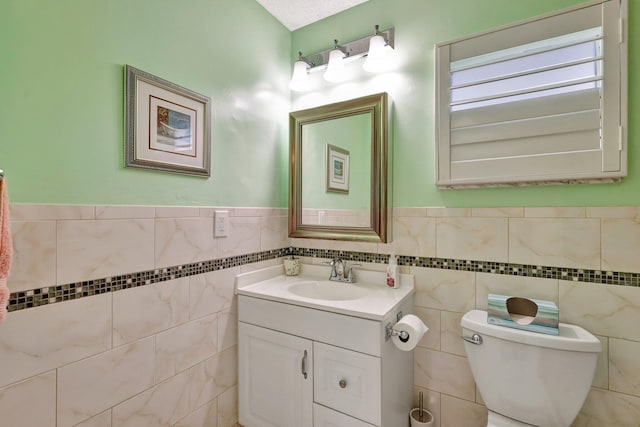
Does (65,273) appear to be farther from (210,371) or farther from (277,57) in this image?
(277,57)

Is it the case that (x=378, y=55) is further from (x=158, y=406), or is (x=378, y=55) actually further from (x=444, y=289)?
(x=158, y=406)

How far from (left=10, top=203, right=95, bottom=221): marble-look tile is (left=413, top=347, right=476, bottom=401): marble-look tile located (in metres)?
1.58

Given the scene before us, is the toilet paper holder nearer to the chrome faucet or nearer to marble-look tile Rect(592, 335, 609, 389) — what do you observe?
the chrome faucet

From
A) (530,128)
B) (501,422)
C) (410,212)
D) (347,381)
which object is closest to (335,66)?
(410,212)

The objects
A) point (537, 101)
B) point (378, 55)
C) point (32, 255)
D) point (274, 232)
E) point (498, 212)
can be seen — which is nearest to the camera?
point (32, 255)

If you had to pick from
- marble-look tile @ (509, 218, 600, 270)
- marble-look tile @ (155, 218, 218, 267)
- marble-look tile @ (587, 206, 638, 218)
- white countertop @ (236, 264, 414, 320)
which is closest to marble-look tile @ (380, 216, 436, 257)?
white countertop @ (236, 264, 414, 320)

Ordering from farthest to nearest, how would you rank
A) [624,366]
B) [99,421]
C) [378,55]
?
[378,55], [624,366], [99,421]

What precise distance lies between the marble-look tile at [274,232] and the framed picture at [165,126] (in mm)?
483

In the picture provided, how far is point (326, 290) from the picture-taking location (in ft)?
5.55

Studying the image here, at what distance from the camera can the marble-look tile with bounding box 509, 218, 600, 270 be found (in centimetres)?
121

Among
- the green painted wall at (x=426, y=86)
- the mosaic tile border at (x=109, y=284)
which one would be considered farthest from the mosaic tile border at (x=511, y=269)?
the mosaic tile border at (x=109, y=284)

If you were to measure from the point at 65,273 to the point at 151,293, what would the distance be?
302mm

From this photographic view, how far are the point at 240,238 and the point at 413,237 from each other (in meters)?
0.92

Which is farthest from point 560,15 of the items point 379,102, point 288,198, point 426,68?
point 288,198
